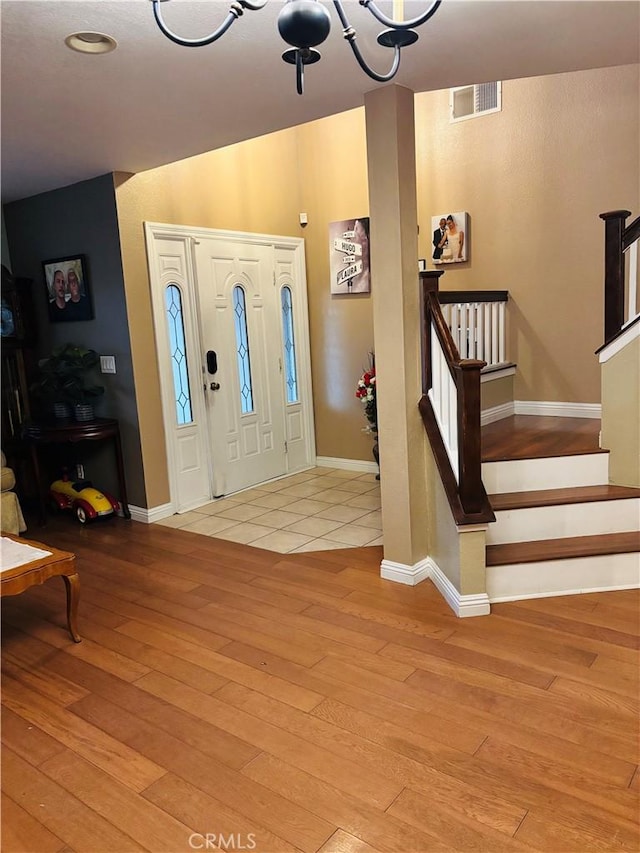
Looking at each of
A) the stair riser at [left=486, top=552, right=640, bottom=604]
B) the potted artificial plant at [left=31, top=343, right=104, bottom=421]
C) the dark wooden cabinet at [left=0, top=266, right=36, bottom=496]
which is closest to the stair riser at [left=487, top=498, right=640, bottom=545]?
the stair riser at [left=486, top=552, right=640, bottom=604]

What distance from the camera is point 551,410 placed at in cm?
479

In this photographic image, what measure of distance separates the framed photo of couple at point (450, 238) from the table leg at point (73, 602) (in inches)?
148

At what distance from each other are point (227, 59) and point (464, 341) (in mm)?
2480

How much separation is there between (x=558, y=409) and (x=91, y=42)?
3.91m

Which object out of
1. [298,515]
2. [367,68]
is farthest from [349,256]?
[367,68]

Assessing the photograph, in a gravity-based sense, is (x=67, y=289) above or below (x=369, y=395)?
above

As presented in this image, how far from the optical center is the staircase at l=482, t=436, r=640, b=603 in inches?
118

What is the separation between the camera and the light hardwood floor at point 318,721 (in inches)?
69.1

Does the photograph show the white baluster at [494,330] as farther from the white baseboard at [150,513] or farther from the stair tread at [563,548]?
the white baseboard at [150,513]

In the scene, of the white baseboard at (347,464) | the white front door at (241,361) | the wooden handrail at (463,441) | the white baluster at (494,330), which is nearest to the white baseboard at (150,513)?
the white front door at (241,361)

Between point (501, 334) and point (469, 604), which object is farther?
point (501, 334)

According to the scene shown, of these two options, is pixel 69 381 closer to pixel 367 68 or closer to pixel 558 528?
pixel 558 528

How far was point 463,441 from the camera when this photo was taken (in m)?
2.80

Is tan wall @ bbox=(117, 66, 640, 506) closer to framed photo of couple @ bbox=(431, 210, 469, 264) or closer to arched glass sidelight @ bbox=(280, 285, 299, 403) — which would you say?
framed photo of couple @ bbox=(431, 210, 469, 264)
